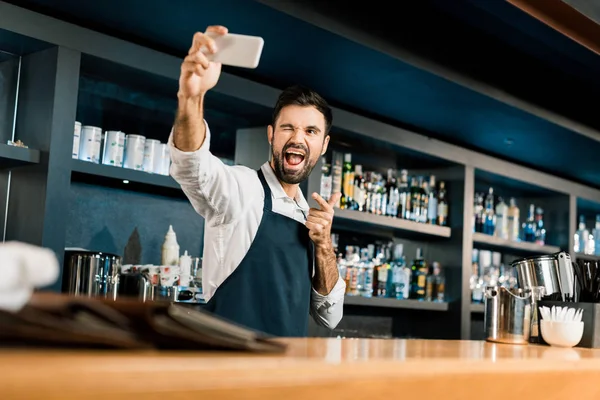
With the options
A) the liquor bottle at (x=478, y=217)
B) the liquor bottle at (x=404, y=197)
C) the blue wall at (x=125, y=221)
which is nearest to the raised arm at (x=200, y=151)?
the blue wall at (x=125, y=221)

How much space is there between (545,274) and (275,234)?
2.85 ft

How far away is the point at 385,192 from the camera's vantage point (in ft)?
14.1

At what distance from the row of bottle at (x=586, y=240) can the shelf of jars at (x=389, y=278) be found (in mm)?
1819

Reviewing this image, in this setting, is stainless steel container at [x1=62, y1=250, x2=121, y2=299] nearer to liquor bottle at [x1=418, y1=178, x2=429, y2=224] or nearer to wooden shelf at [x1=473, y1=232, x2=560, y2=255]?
liquor bottle at [x1=418, y1=178, x2=429, y2=224]

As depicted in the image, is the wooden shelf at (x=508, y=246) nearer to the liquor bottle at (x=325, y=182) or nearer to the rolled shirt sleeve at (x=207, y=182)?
the liquor bottle at (x=325, y=182)

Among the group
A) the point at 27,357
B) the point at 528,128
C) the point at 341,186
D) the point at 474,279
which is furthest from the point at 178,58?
the point at 474,279

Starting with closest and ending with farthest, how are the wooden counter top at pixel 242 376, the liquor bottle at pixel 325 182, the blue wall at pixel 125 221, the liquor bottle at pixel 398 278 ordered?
the wooden counter top at pixel 242 376
the blue wall at pixel 125 221
the liquor bottle at pixel 325 182
the liquor bottle at pixel 398 278

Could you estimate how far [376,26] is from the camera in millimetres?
2908

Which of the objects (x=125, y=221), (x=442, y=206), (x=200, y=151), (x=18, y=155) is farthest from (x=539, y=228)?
(x=200, y=151)

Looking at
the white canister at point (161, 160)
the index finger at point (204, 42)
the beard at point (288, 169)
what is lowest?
the beard at point (288, 169)

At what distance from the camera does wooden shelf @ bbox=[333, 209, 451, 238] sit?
12.7 feet

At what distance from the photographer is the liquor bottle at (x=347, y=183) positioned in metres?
4.01

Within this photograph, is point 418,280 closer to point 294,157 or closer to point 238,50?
point 294,157

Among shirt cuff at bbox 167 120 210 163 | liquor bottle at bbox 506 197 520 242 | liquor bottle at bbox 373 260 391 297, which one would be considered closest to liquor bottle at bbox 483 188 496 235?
liquor bottle at bbox 506 197 520 242
